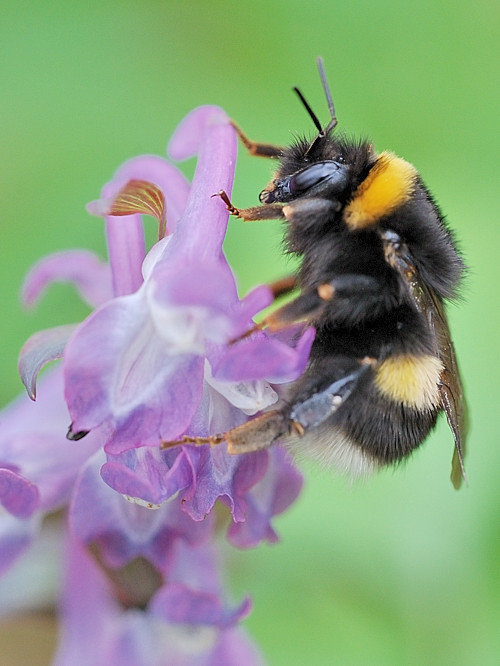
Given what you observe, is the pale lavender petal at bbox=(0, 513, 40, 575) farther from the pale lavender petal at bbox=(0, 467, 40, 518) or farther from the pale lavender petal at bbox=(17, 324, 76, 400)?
the pale lavender petal at bbox=(17, 324, 76, 400)

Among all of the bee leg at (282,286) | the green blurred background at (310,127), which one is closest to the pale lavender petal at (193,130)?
the bee leg at (282,286)

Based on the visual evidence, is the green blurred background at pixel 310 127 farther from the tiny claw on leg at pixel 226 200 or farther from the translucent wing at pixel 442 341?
the tiny claw on leg at pixel 226 200

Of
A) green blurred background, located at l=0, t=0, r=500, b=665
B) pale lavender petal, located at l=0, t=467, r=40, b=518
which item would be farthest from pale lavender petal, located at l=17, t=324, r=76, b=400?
green blurred background, located at l=0, t=0, r=500, b=665

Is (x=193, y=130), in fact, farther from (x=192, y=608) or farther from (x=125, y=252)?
(x=192, y=608)

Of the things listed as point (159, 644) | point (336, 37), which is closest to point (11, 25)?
point (336, 37)

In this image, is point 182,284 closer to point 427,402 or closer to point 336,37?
point 427,402

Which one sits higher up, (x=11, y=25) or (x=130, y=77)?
(x=11, y=25)

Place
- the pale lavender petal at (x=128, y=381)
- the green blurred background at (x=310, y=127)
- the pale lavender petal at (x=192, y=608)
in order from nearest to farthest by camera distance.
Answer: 1. the pale lavender petal at (x=128, y=381)
2. the pale lavender petal at (x=192, y=608)
3. the green blurred background at (x=310, y=127)
